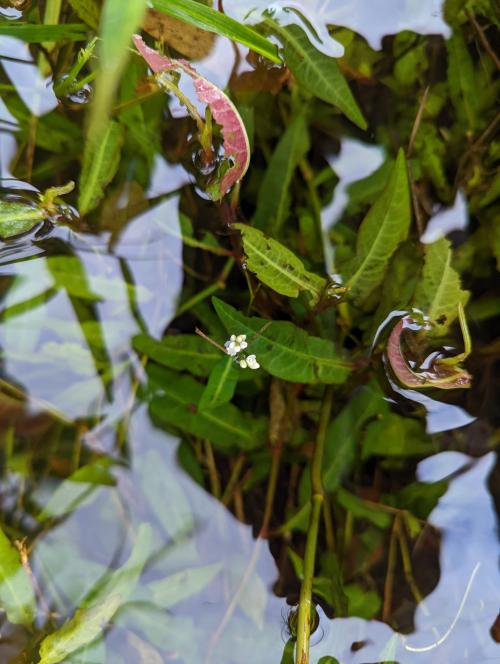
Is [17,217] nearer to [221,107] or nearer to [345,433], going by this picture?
[221,107]

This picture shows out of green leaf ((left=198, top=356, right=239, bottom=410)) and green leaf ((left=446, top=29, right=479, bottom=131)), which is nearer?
green leaf ((left=198, top=356, right=239, bottom=410))

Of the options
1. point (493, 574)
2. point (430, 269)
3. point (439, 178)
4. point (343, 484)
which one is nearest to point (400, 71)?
point (439, 178)

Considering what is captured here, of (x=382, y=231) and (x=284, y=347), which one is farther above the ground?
(x=382, y=231)

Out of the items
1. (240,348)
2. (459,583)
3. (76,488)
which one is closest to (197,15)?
(240,348)

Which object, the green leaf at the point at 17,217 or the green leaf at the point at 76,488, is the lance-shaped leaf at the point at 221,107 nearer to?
the green leaf at the point at 17,217

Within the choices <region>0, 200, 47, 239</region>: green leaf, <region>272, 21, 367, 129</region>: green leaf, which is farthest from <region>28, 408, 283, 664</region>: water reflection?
<region>272, 21, 367, 129</region>: green leaf

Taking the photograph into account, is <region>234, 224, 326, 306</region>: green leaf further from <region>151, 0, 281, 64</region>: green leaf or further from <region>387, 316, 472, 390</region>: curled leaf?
<region>151, 0, 281, 64</region>: green leaf

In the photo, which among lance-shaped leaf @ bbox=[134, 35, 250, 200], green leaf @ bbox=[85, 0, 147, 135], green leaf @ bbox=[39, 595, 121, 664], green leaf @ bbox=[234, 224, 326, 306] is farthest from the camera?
green leaf @ bbox=[39, 595, 121, 664]
